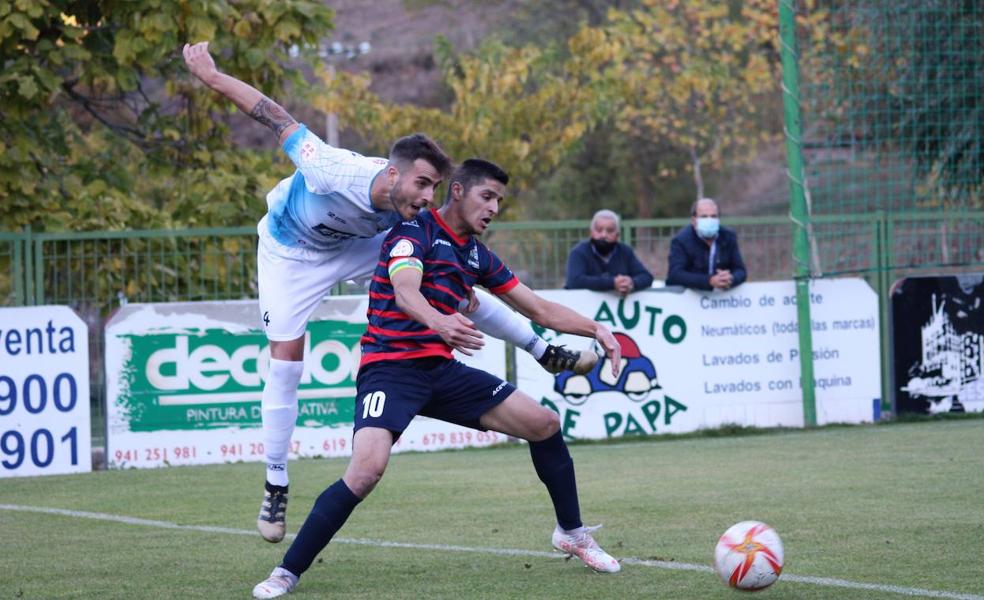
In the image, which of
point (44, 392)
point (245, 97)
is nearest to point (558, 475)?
point (245, 97)

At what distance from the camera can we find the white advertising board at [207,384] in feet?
43.0

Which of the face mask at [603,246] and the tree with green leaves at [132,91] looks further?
the tree with green leaves at [132,91]

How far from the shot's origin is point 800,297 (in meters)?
14.7

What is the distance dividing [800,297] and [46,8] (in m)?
8.15

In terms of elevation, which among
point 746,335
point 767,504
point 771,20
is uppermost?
point 771,20

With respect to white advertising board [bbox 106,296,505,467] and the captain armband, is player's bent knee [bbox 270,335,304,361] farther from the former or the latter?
white advertising board [bbox 106,296,505,467]

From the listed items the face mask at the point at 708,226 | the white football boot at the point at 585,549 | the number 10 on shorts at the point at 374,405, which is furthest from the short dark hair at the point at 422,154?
the face mask at the point at 708,226

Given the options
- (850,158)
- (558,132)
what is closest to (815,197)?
(850,158)

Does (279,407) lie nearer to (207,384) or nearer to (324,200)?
(324,200)

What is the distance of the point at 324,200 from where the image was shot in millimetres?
7531

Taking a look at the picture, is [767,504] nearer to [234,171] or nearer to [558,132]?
[234,171]

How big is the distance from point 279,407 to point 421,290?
168cm

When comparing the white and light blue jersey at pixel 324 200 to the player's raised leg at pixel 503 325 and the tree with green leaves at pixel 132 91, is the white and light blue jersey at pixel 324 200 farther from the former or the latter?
the tree with green leaves at pixel 132 91

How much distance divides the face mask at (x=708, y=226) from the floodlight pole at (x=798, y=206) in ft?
3.14
